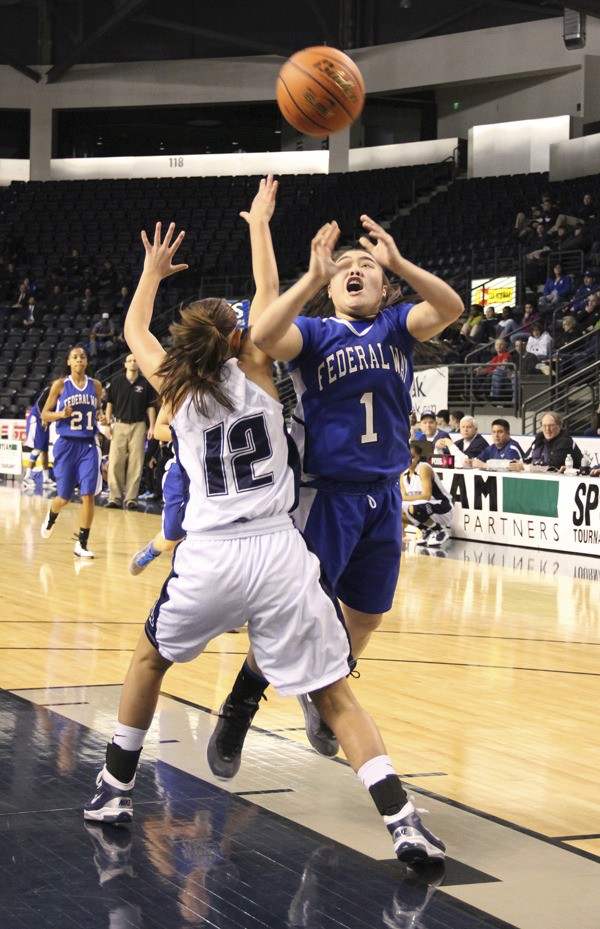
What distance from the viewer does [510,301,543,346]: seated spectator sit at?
55.0 feet

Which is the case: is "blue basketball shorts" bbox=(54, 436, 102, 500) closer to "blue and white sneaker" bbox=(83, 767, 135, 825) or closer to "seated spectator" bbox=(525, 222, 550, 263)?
"blue and white sneaker" bbox=(83, 767, 135, 825)

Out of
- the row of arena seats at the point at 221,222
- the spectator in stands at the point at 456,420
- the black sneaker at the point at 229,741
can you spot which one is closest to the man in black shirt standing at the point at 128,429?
the spectator in stands at the point at 456,420

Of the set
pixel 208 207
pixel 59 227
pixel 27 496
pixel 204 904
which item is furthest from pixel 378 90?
pixel 204 904

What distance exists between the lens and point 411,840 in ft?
9.69

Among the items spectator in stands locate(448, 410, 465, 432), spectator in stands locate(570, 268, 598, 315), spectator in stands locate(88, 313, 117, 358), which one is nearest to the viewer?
spectator in stands locate(448, 410, 465, 432)

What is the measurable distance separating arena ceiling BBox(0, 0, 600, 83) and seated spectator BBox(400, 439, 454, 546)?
15.8 metres

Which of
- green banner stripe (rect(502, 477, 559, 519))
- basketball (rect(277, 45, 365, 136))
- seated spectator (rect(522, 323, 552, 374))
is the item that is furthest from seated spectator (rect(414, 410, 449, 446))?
basketball (rect(277, 45, 365, 136))

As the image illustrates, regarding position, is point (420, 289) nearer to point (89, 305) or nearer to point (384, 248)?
point (384, 248)

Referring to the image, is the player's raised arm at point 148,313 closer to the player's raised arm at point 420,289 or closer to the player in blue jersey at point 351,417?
the player in blue jersey at point 351,417

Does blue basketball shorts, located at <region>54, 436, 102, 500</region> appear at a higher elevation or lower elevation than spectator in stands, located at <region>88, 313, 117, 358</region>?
lower

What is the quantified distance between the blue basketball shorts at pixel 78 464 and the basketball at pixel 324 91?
5.80 metres

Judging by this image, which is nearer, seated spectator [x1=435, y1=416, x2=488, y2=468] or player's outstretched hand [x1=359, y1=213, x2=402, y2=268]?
player's outstretched hand [x1=359, y1=213, x2=402, y2=268]

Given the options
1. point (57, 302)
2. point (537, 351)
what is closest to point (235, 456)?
point (537, 351)

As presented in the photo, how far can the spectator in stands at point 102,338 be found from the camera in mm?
22531
